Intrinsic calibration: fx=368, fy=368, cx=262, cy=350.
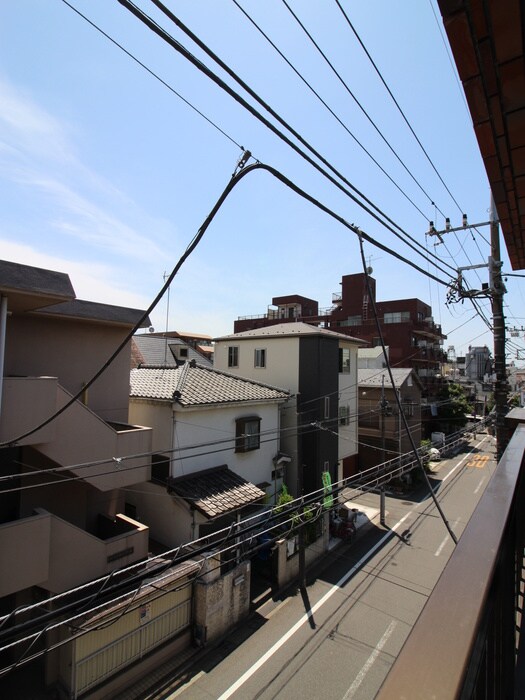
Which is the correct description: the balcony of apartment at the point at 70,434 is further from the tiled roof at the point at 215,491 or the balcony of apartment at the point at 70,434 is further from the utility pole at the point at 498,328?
the utility pole at the point at 498,328

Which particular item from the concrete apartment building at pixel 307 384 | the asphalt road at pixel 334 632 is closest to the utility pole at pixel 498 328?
the asphalt road at pixel 334 632

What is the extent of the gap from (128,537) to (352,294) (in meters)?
35.2

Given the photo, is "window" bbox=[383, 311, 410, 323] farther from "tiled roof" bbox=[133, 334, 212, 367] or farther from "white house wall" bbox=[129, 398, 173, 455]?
"white house wall" bbox=[129, 398, 173, 455]

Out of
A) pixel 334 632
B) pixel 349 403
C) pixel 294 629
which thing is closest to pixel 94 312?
pixel 294 629

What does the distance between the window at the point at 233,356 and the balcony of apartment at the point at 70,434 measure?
11.1 m

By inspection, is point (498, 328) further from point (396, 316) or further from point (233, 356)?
point (396, 316)

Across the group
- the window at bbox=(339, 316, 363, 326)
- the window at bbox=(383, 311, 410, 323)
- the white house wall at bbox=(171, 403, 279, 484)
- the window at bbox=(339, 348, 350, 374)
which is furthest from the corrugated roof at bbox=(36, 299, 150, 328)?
the window at bbox=(339, 316, 363, 326)

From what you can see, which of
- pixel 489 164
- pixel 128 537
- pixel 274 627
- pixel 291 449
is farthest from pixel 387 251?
pixel 291 449

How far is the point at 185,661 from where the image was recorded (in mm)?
8547

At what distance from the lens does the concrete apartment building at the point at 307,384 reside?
54.1 ft

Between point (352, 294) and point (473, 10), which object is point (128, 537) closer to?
point (473, 10)

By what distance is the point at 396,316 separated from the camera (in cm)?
3600

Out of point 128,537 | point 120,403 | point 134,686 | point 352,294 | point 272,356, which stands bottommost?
point 134,686

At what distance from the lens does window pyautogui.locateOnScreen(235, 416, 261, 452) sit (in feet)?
44.5
